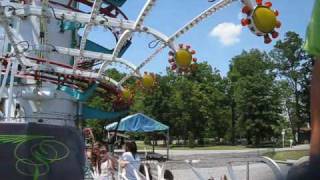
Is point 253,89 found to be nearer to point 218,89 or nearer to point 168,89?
point 218,89

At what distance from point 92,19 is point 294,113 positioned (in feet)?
224

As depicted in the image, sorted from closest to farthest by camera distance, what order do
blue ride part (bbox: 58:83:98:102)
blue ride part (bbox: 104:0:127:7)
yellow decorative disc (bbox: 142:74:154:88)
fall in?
yellow decorative disc (bbox: 142:74:154:88), blue ride part (bbox: 104:0:127:7), blue ride part (bbox: 58:83:98:102)

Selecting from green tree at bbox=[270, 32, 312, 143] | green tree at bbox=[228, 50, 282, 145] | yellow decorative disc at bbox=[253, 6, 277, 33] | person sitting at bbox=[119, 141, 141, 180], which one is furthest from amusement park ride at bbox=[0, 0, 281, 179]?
green tree at bbox=[270, 32, 312, 143]

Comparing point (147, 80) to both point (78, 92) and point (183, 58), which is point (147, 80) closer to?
point (78, 92)

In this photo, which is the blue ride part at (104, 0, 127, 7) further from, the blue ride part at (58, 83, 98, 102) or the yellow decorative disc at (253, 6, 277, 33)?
the yellow decorative disc at (253, 6, 277, 33)

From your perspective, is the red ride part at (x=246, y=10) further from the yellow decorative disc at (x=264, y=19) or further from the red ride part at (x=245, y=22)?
the yellow decorative disc at (x=264, y=19)

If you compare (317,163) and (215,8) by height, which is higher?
→ (215,8)

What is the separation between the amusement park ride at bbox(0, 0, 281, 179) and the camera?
9469mm

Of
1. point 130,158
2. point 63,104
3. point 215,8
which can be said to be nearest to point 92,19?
point 215,8

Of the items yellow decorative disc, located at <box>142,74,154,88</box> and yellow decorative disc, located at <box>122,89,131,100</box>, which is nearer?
yellow decorative disc, located at <box>142,74,154,88</box>

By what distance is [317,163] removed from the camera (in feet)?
4.24

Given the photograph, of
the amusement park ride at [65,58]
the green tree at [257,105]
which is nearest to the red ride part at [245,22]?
the amusement park ride at [65,58]

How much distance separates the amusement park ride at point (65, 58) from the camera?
9469 millimetres

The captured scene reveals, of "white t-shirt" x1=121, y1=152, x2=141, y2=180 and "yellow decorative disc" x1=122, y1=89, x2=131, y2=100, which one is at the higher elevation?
"yellow decorative disc" x1=122, y1=89, x2=131, y2=100
